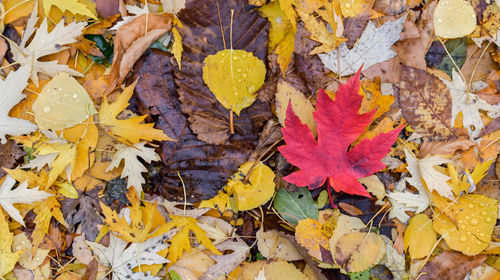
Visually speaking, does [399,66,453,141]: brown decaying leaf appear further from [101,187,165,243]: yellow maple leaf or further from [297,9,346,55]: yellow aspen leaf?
[101,187,165,243]: yellow maple leaf

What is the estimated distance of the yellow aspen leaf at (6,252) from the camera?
53.6 inches

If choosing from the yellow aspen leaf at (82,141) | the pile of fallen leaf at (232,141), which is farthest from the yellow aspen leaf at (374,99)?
the yellow aspen leaf at (82,141)

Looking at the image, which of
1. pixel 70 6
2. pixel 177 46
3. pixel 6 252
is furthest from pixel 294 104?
pixel 6 252

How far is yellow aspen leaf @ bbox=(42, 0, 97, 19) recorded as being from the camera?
1344mm

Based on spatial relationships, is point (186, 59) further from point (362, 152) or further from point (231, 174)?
point (362, 152)

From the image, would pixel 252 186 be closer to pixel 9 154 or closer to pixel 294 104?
pixel 294 104

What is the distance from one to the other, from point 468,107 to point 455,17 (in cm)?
35

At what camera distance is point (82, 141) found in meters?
1.37

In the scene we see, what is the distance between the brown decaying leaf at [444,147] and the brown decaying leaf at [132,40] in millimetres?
1093

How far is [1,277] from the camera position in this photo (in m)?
1.36

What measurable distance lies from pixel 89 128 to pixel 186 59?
0.46m

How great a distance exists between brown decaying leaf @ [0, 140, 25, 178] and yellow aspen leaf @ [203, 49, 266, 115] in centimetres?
78

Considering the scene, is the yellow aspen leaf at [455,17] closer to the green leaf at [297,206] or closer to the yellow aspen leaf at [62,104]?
the green leaf at [297,206]

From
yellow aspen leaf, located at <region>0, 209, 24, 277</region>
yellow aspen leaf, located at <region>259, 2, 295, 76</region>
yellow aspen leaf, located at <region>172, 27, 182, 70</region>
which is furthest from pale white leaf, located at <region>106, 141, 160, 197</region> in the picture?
yellow aspen leaf, located at <region>259, 2, 295, 76</region>
